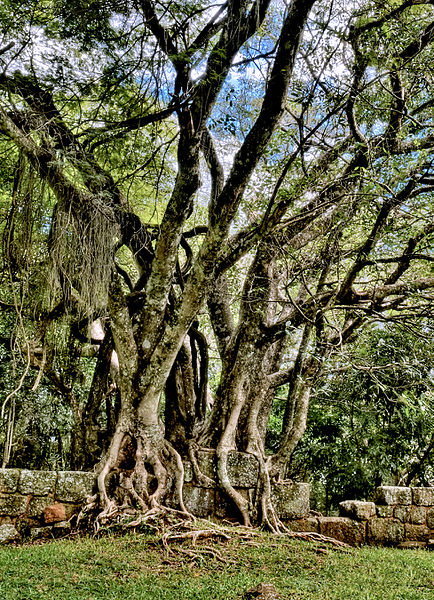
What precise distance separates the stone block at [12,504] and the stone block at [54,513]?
223 millimetres

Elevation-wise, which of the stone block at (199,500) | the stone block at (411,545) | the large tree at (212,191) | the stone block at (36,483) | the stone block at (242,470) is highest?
the large tree at (212,191)

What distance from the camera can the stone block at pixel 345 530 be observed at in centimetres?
517

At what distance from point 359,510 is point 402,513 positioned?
0.64m

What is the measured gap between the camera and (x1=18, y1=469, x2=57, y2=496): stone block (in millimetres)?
4518

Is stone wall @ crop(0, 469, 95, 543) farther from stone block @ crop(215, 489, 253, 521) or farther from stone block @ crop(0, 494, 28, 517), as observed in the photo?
stone block @ crop(215, 489, 253, 521)

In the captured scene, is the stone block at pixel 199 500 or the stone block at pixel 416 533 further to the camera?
the stone block at pixel 416 533

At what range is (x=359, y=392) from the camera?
→ 6.54 m

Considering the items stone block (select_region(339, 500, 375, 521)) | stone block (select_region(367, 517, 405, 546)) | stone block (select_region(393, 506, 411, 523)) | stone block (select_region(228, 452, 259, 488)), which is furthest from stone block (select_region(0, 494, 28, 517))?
stone block (select_region(393, 506, 411, 523))

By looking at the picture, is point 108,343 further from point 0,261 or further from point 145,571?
point 145,571

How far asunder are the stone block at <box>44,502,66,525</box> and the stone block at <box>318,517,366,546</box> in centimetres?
284

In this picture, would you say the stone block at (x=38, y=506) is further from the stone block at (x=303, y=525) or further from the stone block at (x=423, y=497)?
the stone block at (x=423, y=497)

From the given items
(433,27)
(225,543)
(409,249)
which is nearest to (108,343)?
(225,543)

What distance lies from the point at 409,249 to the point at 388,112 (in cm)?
154

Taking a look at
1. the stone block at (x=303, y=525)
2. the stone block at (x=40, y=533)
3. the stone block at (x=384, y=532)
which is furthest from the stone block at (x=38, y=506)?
the stone block at (x=384, y=532)
